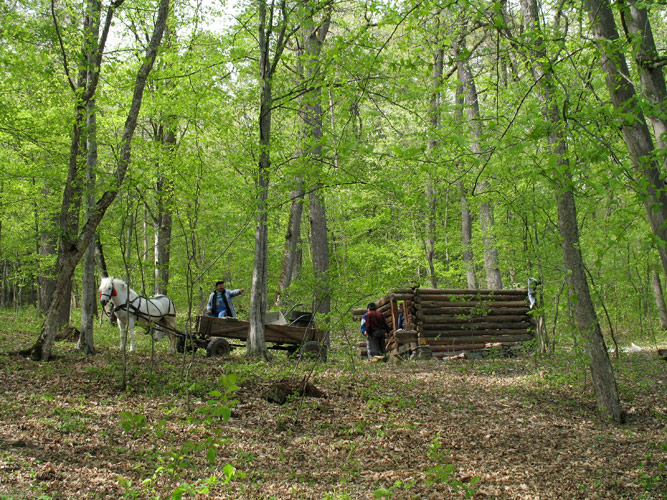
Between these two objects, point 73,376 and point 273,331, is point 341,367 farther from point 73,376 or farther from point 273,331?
point 73,376

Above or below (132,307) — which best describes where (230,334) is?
below

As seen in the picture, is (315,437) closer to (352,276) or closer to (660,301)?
(352,276)

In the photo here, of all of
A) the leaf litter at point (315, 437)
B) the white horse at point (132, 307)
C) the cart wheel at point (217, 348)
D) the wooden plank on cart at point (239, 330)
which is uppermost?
the white horse at point (132, 307)

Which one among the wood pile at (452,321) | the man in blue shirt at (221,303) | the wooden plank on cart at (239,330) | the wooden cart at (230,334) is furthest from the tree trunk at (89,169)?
the wood pile at (452,321)

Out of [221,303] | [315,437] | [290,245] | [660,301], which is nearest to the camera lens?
[315,437]

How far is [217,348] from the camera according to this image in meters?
10.3

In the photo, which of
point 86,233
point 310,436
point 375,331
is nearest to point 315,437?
point 310,436

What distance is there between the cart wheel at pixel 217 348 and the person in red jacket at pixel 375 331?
4.65 metres

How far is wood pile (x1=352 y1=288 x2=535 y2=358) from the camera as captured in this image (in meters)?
14.4

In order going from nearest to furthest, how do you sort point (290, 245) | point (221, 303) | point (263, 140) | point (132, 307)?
point (132, 307) < point (263, 140) < point (221, 303) < point (290, 245)

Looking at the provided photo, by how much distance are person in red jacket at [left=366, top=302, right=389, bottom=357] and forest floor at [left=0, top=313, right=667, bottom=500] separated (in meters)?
4.69

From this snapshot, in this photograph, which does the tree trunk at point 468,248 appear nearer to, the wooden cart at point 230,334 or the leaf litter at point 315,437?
the wooden cart at point 230,334

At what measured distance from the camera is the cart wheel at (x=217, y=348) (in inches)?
404

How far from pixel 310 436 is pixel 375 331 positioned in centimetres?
866
